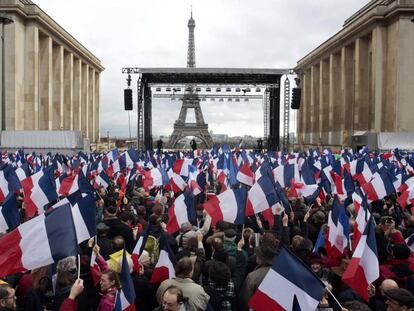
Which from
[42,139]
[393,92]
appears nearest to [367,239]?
[42,139]

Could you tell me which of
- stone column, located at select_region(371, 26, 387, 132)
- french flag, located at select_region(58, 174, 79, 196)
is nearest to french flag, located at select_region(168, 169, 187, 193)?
french flag, located at select_region(58, 174, 79, 196)

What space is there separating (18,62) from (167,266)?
42738mm

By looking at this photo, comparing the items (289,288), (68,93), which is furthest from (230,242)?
(68,93)

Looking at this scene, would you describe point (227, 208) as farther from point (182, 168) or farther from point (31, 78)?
point (31, 78)

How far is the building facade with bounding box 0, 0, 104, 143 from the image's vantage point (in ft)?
147

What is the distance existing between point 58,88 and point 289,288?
5393 cm

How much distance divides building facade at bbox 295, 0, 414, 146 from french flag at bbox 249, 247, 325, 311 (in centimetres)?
3774

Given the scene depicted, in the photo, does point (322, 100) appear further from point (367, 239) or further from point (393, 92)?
point (367, 239)

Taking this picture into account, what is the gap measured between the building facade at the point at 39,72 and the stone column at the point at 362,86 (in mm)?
24286

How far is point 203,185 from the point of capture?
44.8 feet

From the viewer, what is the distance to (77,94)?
65.4 meters

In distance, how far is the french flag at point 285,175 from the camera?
13609 mm

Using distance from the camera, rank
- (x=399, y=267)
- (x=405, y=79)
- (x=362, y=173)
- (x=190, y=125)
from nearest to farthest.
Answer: (x=399, y=267)
(x=362, y=173)
(x=405, y=79)
(x=190, y=125)

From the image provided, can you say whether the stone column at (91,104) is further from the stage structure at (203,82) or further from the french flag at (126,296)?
the french flag at (126,296)
